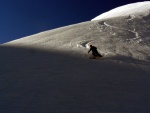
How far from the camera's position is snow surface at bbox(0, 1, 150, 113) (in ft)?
27.2

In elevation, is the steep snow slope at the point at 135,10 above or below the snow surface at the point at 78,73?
below

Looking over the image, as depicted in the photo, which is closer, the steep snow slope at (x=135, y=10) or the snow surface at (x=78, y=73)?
the snow surface at (x=78, y=73)

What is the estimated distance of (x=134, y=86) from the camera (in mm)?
9883

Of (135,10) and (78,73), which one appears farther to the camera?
(135,10)

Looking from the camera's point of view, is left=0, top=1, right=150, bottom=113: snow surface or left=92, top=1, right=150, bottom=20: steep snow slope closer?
left=0, top=1, right=150, bottom=113: snow surface

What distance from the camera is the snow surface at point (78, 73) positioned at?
830 centimetres

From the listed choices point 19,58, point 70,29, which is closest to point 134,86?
point 19,58

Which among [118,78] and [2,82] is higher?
[2,82]

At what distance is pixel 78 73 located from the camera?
37.3 ft

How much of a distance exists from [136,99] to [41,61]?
18.6 ft

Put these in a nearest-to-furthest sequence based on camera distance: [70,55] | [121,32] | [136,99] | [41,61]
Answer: [136,99] < [41,61] < [70,55] < [121,32]

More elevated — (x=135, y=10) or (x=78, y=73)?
(x=78, y=73)

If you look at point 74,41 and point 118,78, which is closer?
point 118,78

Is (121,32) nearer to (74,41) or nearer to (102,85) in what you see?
(74,41)
